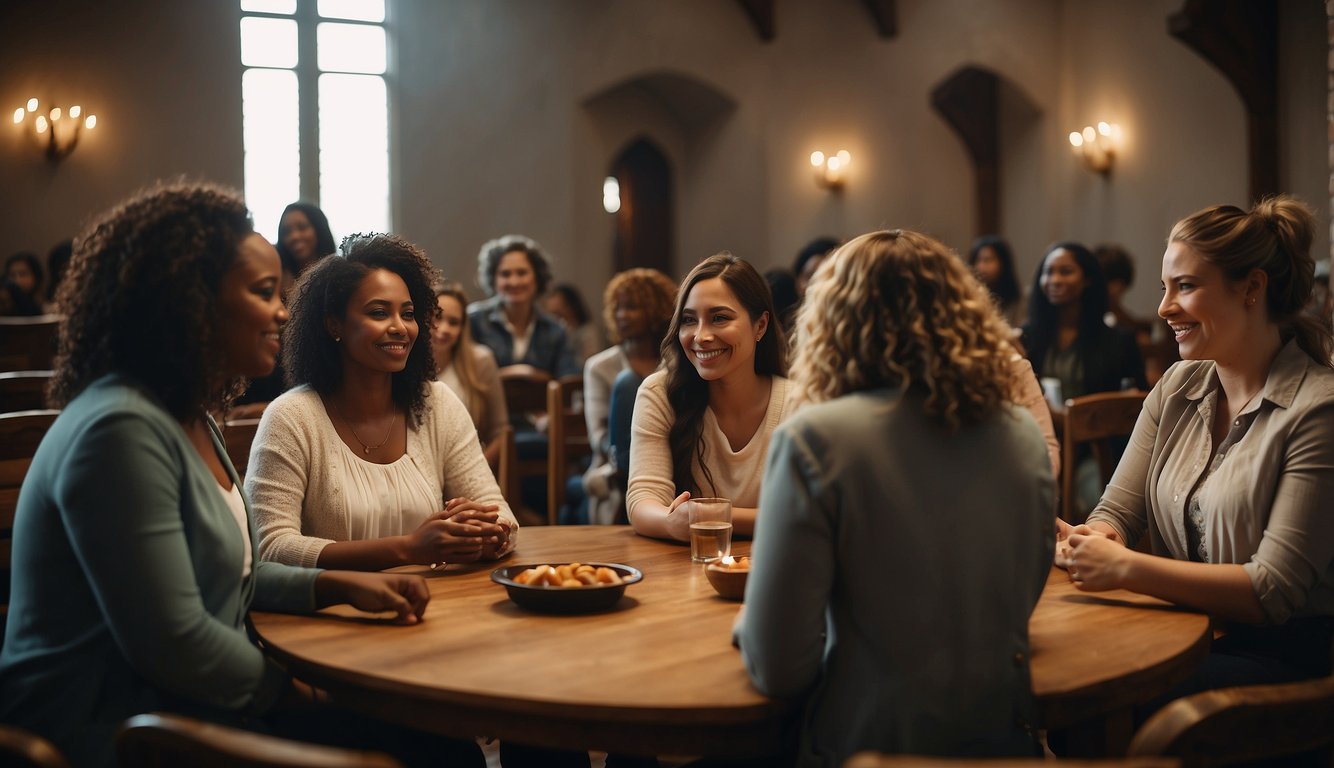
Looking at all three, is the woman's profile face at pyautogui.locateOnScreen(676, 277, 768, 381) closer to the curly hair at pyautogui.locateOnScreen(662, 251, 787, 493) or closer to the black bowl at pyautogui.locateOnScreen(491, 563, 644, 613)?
the curly hair at pyautogui.locateOnScreen(662, 251, 787, 493)

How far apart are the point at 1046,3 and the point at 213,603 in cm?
1070

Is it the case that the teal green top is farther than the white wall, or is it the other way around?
the white wall

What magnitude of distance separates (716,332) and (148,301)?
1.34 metres

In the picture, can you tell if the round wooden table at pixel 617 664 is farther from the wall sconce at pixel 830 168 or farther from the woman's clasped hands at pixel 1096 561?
the wall sconce at pixel 830 168

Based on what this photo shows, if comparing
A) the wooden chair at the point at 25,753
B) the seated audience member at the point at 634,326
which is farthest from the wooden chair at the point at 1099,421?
the wooden chair at the point at 25,753

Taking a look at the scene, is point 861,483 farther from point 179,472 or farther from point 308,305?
point 308,305

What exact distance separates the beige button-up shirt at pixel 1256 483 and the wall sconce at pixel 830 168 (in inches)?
324

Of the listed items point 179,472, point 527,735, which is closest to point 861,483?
point 527,735

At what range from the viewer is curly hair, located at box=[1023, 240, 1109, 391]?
4.60 m

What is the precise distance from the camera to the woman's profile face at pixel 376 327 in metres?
2.37

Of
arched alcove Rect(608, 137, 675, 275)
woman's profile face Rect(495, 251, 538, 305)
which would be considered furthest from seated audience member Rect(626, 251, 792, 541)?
arched alcove Rect(608, 137, 675, 275)

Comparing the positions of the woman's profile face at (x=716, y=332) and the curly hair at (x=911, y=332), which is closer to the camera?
the curly hair at (x=911, y=332)

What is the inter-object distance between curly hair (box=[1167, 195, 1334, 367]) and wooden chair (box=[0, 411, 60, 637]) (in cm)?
226

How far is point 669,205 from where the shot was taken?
10.6 m
